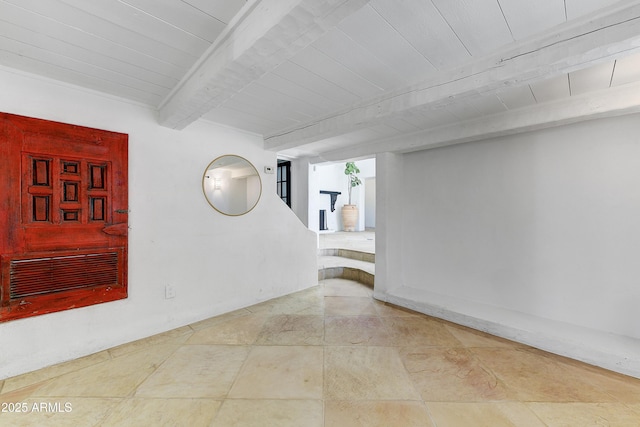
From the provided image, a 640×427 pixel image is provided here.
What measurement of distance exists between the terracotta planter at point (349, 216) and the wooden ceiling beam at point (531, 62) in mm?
5884

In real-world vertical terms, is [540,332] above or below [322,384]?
above

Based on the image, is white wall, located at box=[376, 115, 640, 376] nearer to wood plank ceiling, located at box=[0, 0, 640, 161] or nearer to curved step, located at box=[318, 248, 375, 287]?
wood plank ceiling, located at box=[0, 0, 640, 161]

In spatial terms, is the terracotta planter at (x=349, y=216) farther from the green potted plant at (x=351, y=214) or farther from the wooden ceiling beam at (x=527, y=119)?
the wooden ceiling beam at (x=527, y=119)

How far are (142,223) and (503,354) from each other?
3101 millimetres

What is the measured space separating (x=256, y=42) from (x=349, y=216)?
23.1ft

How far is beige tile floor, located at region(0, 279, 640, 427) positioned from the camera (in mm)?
1395

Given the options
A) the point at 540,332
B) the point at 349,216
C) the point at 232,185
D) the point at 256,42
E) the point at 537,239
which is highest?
the point at 256,42

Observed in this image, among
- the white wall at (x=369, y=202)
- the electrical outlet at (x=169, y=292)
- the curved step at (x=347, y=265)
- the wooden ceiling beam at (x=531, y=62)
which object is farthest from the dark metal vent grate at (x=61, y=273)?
the white wall at (x=369, y=202)

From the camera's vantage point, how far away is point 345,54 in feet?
4.85

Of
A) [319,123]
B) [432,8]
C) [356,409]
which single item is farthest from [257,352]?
[432,8]

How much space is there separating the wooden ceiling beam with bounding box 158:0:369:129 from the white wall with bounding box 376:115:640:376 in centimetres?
222

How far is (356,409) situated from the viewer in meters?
1.45

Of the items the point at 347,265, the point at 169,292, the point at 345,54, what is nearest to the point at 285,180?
the point at 347,265

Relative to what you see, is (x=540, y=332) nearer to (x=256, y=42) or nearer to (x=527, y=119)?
(x=527, y=119)
